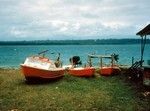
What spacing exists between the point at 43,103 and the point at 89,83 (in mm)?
7325

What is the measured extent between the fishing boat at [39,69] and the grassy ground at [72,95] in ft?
1.87

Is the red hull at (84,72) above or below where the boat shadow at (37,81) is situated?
above

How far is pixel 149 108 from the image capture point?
1683 centimetres

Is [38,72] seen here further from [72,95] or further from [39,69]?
[72,95]

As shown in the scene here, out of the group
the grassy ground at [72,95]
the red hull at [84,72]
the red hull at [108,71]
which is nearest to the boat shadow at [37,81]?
the grassy ground at [72,95]

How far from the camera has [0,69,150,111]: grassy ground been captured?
17406 mm

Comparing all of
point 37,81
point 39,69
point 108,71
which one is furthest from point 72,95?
point 108,71

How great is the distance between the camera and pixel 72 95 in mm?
20516

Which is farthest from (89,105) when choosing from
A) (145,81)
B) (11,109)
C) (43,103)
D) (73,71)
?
(73,71)

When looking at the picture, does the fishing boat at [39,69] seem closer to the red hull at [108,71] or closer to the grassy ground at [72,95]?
the grassy ground at [72,95]

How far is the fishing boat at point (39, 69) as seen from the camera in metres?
25.2

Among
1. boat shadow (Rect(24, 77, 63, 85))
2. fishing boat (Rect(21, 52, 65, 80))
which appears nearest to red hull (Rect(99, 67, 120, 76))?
fishing boat (Rect(21, 52, 65, 80))

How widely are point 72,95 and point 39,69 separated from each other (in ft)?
18.1

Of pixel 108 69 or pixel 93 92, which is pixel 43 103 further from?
pixel 108 69
